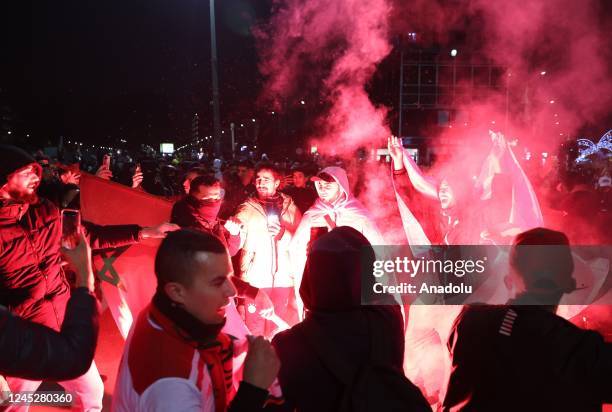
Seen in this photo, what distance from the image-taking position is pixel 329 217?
5.43 m


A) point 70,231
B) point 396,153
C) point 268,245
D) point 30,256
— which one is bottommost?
point 268,245

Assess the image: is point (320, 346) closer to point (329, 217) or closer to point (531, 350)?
point (531, 350)

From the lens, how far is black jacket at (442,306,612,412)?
75.0 inches

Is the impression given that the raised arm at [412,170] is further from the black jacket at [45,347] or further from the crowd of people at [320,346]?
the black jacket at [45,347]

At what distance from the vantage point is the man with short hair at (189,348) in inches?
64.5

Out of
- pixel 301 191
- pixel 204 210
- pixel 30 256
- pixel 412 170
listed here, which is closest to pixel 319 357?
pixel 30 256

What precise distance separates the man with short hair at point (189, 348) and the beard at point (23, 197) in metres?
2.07

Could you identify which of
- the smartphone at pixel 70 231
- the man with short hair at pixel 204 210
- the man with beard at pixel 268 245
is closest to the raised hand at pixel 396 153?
the man with beard at pixel 268 245

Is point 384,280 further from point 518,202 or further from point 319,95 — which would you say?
point 319,95

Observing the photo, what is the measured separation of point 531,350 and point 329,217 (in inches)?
140

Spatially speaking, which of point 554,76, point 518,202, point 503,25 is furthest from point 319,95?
point 518,202

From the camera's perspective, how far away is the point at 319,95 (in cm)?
1157

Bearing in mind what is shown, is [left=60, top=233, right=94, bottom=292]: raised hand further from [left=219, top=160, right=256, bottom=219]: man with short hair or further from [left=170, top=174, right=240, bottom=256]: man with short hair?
[left=219, top=160, right=256, bottom=219]: man with short hair

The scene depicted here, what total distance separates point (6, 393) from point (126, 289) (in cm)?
135
